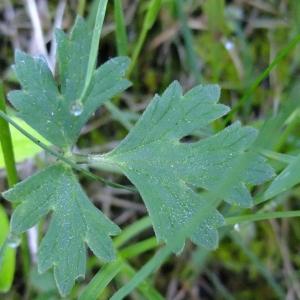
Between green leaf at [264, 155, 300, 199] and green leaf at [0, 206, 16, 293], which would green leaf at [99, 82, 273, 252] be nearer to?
green leaf at [264, 155, 300, 199]

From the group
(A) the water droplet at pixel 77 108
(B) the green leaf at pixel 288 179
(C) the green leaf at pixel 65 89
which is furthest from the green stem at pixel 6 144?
(B) the green leaf at pixel 288 179

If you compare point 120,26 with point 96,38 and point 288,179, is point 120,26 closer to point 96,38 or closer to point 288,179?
point 96,38

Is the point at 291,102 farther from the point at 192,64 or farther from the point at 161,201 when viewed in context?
the point at 192,64

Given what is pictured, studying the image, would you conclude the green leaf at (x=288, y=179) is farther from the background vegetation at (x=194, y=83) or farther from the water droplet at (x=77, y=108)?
the background vegetation at (x=194, y=83)

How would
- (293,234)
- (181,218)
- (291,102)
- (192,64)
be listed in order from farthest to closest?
(293,234) < (192,64) < (181,218) < (291,102)

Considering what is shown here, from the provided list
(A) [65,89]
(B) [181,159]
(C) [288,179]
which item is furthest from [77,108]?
(C) [288,179]

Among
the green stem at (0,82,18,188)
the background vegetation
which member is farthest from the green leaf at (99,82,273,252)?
the background vegetation

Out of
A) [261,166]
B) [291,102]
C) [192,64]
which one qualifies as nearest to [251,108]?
[192,64]
